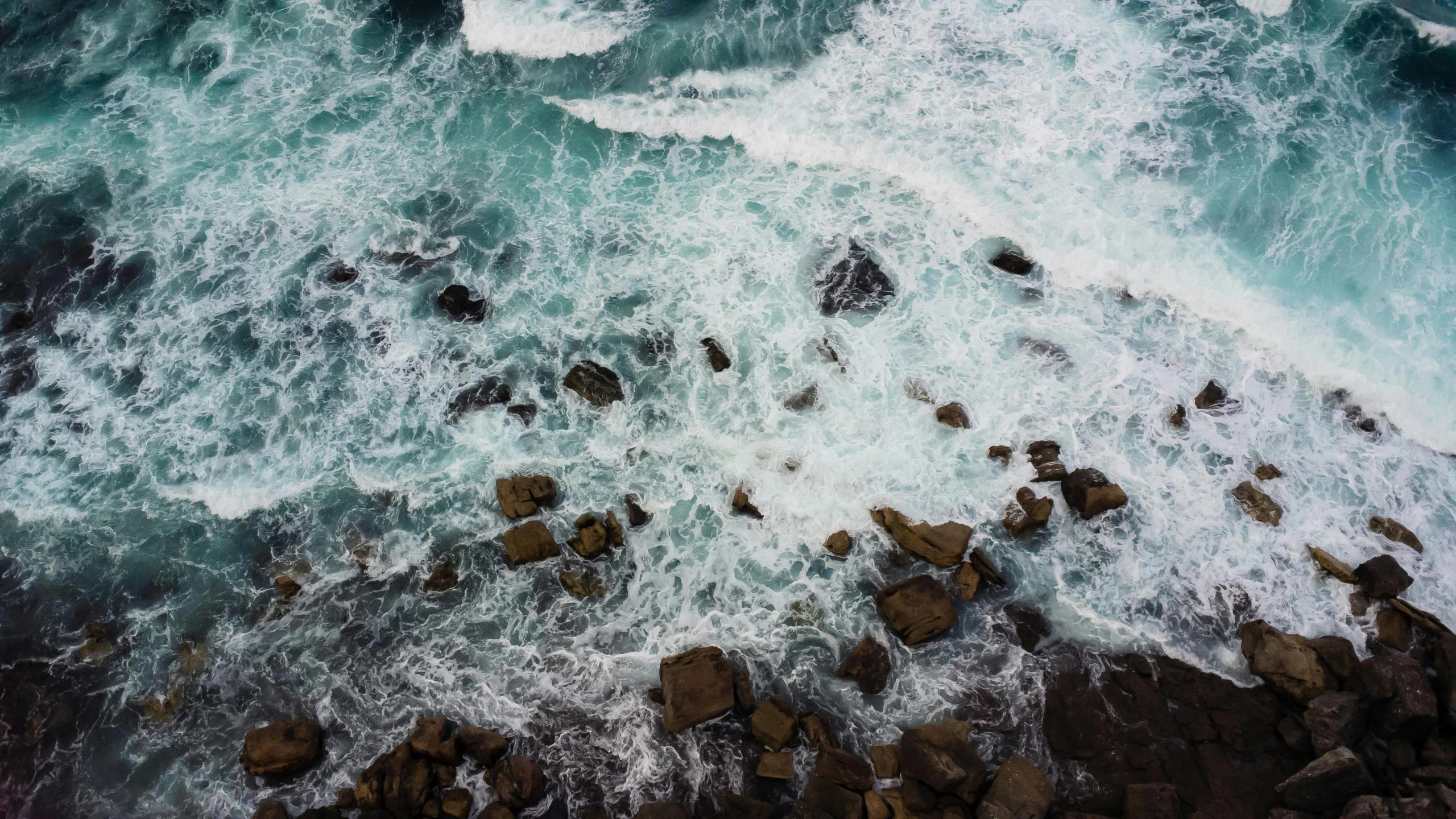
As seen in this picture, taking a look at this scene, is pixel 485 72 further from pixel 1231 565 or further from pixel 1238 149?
pixel 1231 565

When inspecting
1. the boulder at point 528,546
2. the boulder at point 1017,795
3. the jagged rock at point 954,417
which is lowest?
the boulder at point 528,546

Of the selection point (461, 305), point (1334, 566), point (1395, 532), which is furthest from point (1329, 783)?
Result: point (461, 305)

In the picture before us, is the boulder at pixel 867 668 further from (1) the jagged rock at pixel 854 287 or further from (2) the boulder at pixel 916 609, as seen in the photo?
(1) the jagged rock at pixel 854 287

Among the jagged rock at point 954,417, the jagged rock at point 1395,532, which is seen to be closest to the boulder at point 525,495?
the jagged rock at point 954,417

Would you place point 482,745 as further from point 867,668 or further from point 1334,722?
point 1334,722

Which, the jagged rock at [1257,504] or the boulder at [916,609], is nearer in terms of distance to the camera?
the boulder at [916,609]

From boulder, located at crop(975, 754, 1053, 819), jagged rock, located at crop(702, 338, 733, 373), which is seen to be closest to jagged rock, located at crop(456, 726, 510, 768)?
boulder, located at crop(975, 754, 1053, 819)

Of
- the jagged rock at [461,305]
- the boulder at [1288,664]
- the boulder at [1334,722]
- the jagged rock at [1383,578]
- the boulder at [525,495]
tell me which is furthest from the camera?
the jagged rock at [461,305]
